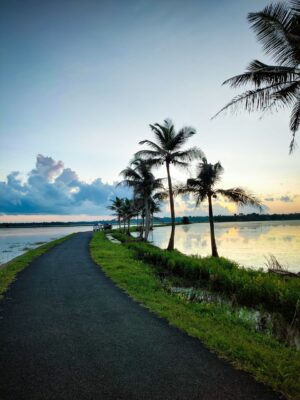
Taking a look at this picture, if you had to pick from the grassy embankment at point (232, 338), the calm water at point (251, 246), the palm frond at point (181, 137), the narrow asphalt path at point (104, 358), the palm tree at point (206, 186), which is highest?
the palm frond at point (181, 137)

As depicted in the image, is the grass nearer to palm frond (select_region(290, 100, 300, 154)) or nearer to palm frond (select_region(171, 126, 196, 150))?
palm frond (select_region(290, 100, 300, 154))

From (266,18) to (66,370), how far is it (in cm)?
1140

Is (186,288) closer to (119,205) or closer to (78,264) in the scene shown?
(78,264)

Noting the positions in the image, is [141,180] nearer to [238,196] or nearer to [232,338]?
[238,196]

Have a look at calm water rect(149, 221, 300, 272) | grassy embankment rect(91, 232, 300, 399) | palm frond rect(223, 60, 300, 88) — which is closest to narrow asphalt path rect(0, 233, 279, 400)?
grassy embankment rect(91, 232, 300, 399)

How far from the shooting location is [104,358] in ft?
15.9

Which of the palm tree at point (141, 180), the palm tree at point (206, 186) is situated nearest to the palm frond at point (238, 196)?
the palm tree at point (206, 186)

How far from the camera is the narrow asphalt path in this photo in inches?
153

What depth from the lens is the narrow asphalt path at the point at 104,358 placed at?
12.8 ft

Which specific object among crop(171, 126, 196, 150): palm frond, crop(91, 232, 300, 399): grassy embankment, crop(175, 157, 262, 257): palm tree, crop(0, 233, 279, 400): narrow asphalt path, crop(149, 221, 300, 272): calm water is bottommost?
crop(149, 221, 300, 272): calm water

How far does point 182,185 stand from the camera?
2344 centimetres

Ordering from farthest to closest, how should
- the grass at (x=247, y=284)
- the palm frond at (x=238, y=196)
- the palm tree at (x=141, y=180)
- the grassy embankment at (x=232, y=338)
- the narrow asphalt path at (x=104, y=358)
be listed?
the palm tree at (x=141, y=180) → the palm frond at (x=238, y=196) → the grass at (x=247, y=284) → the grassy embankment at (x=232, y=338) → the narrow asphalt path at (x=104, y=358)

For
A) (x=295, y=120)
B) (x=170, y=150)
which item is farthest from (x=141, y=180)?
(x=295, y=120)

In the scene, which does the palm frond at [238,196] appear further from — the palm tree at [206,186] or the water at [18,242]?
the water at [18,242]
